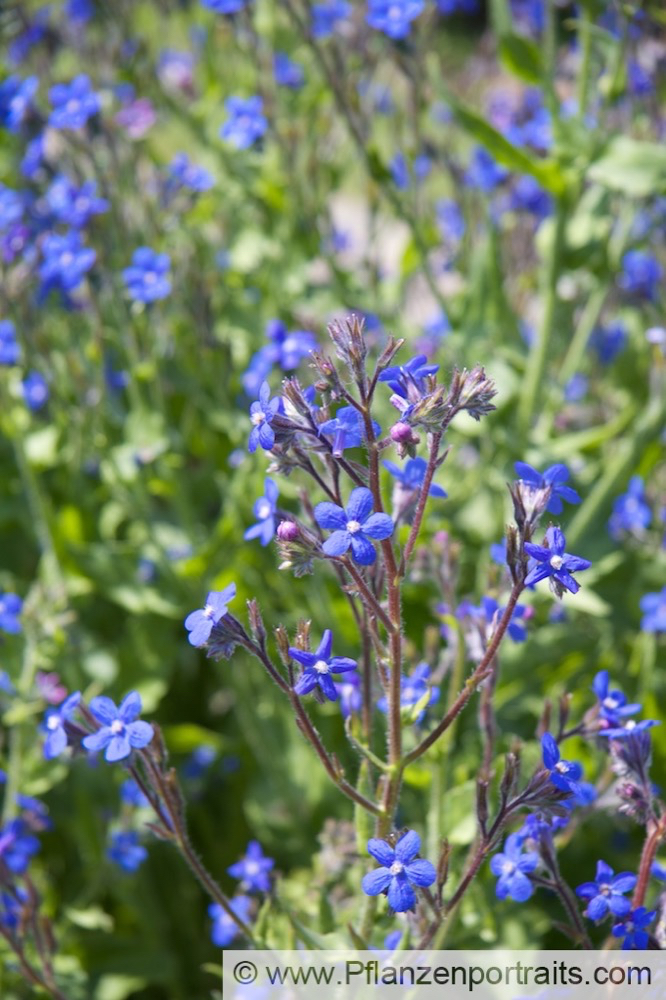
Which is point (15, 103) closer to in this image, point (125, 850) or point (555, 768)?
point (125, 850)

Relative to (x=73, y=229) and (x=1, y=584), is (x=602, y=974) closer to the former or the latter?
(x=1, y=584)

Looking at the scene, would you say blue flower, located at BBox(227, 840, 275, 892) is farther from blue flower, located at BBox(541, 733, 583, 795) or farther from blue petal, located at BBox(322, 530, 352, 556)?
blue petal, located at BBox(322, 530, 352, 556)

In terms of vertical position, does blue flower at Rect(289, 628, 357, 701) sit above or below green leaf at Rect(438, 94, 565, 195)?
below

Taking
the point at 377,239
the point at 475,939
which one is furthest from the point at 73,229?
the point at 475,939

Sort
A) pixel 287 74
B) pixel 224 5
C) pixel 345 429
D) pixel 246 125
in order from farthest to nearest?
pixel 287 74 < pixel 246 125 < pixel 224 5 < pixel 345 429

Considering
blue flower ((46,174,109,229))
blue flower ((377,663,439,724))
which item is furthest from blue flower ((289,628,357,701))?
blue flower ((46,174,109,229))

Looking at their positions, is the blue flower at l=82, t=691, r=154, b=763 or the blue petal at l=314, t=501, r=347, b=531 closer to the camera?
the blue petal at l=314, t=501, r=347, b=531

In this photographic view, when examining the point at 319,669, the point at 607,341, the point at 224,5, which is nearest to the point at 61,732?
the point at 319,669
